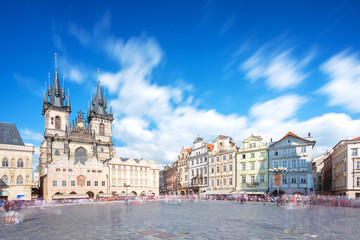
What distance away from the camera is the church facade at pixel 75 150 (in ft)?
181

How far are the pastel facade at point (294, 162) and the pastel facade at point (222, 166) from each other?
8789mm

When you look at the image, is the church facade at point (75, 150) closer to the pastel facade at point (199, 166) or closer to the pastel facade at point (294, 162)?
the pastel facade at point (199, 166)

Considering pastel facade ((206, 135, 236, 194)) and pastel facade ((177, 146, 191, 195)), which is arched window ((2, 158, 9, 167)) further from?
pastel facade ((177, 146, 191, 195))

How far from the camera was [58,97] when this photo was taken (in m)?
75.8

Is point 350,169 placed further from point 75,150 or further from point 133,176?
point 75,150

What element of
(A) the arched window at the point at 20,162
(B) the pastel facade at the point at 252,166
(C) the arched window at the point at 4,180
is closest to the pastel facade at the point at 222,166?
(B) the pastel facade at the point at 252,166

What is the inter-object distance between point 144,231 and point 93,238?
2580 millimetres

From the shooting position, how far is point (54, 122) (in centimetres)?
7194

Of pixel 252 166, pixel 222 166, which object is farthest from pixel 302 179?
pixel 222 166

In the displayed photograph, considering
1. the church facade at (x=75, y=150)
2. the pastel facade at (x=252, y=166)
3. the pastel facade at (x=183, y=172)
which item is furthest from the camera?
the pastel facade at (x=183, y=172)

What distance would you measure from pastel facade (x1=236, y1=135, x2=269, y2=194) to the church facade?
83.7ft

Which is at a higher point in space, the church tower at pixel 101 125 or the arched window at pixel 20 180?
the church tower at pixel 101 125

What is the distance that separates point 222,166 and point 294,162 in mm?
15990

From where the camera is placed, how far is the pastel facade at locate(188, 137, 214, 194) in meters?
62.4
